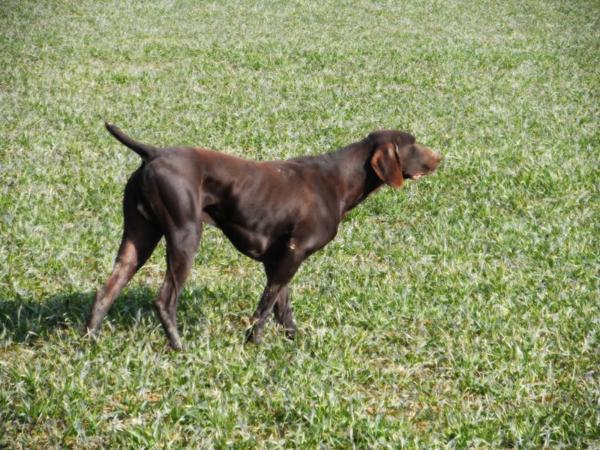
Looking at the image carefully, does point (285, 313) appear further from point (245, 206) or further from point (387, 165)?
point (387, 165)

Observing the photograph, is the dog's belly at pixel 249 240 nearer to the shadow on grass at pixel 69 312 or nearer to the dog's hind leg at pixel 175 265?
the dog's hind leg at pixel 175 265

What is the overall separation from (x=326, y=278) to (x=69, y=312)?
2101 millimetres

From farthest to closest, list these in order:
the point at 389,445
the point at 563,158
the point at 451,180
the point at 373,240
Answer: the point at 563,158 → the point at 451,180 → the point at 373,240 → the point at 389,445

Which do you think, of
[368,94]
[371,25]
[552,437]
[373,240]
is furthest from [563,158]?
[371,25]

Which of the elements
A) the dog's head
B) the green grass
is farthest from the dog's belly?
the dog's head

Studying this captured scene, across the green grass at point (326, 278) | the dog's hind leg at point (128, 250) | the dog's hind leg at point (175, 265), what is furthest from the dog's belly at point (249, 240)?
the green grass at point (326, 278)

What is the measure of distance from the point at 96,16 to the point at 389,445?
63.0ft

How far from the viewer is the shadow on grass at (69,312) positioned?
17.6ft

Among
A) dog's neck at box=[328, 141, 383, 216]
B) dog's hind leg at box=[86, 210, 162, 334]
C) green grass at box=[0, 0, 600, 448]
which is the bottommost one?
green grass at box=[0, 0, 600, 448]

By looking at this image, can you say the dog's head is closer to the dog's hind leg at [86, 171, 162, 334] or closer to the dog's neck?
the dog's neck

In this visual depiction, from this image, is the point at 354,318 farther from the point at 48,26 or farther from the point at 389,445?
the point at 48,26

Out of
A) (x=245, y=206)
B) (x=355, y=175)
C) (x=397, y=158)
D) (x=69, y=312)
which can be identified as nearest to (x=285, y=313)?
(x=245, y=206)

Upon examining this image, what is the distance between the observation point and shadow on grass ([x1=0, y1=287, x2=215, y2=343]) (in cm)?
535

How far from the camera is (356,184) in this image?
220 inches
